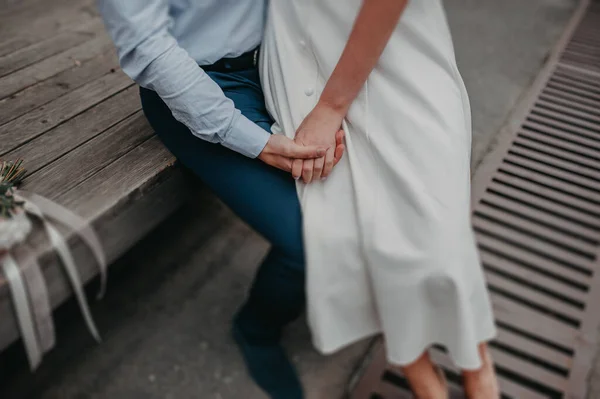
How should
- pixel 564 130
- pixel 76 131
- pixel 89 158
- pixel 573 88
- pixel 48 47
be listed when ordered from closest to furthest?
pixel 89 158, pixel 76 131, pixel 48 47, pixel 564 130, pixel 573 88

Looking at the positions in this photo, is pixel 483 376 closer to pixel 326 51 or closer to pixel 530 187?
pixel 326 51

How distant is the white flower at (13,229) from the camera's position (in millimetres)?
1002

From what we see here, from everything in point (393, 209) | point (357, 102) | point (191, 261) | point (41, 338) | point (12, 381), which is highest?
point (357, 102)

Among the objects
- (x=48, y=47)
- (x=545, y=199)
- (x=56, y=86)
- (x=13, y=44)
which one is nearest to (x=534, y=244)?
(x=545, y=199)

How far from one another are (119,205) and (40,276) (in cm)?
25

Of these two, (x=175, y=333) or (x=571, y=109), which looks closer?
(x=175, y=333)

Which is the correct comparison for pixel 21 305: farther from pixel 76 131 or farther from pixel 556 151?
pixel 556 151

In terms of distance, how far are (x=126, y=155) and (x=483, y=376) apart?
1.08 m

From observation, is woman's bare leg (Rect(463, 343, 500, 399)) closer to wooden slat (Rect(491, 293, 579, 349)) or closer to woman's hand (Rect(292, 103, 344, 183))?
wooden slat (Rect(491, 293, 579, 349))

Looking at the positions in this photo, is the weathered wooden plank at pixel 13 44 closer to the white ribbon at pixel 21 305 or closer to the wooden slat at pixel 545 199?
the white ribbon at pixel 21 305

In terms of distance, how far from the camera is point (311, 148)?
1124mm

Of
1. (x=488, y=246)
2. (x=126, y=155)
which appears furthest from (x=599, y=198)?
(x=126, y=155)

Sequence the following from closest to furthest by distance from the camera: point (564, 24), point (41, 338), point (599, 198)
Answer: point (41, 338) → point (599, 198) → point (564, 24)

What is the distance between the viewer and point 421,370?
1.25 meters
